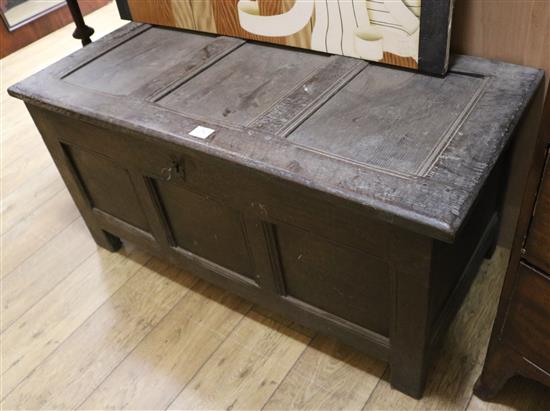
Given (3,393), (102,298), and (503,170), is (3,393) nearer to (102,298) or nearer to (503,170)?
(102,298)

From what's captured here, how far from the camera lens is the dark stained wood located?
3162mm

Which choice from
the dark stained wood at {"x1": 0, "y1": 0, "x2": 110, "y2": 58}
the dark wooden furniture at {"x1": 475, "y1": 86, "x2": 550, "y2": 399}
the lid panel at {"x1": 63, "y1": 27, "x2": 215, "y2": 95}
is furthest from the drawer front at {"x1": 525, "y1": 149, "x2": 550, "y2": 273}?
the dark stained wood at {"x1": 0, "y1": 0, "x2": 110, "y2": 58}

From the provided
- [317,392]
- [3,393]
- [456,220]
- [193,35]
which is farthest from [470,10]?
[3,393]

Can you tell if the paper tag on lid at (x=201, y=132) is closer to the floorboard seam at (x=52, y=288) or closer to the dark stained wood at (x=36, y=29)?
the floorboard seam at (x=52, y=288)

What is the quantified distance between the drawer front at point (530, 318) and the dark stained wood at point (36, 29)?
3177 mm

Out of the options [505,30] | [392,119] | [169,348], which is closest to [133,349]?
[169,348]

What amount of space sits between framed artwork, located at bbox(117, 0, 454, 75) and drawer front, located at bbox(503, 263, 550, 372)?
480mm

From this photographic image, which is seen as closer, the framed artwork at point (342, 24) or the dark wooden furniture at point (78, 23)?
the framed artwork at point (342, 24)

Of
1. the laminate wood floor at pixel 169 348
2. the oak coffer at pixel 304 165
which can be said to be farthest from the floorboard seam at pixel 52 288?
the oak coffer at pixel 304 165

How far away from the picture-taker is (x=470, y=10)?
1.19m

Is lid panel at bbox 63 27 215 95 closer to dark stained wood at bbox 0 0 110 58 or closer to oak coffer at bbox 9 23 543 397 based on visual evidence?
oak coffer at bbox 9 23 543 397

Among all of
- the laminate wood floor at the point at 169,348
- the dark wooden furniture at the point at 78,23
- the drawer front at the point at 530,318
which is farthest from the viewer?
the dark wooden furniture at the point at 78,23

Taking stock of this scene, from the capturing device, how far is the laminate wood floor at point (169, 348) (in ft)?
4.27

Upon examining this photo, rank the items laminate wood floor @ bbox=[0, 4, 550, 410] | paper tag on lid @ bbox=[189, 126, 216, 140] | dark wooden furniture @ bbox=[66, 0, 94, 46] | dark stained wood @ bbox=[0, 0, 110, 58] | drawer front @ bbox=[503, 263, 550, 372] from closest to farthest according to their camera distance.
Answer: drawer front @ bbox=[503, 263, 550, 372]
paper tag on lid @ bbox=[189, 126, 216, 140]
laminate wood floor @ bbox=[0, 4, 550, 410]
dark wooden furniture @ bbox=[66, 0, 94, 46]
dark stained wood @ bbox=[0, 0, 110, 58]
